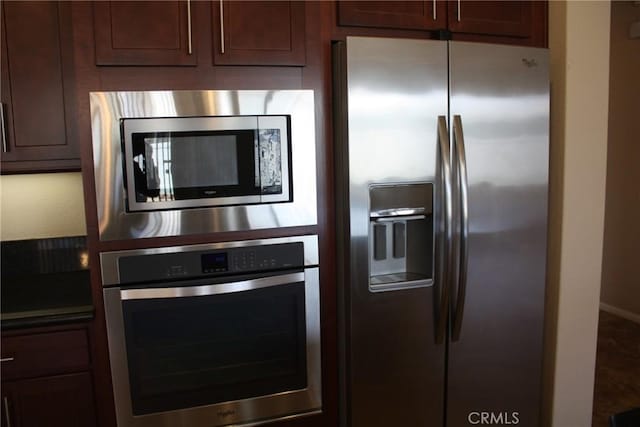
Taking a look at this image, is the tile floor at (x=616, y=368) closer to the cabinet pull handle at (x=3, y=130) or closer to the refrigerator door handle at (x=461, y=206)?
the refrigerator door handle at (x=461, y=206)

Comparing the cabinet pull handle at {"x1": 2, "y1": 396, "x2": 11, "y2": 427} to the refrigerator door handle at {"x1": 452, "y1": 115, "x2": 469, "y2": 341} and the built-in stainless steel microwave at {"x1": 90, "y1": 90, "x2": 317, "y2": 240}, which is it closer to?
the built-in stainless steel microwave at {"x1": 90, "y1": 90, "x2": 317, "y2": 240}

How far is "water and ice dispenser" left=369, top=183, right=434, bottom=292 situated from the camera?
1907mm

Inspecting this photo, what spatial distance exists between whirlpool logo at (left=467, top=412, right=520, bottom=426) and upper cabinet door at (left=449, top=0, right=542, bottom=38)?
1594mm

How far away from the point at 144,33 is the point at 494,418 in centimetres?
204

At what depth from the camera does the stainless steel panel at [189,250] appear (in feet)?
5.74

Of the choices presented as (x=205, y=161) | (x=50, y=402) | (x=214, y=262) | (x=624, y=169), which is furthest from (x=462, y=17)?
(x=624, y=169)

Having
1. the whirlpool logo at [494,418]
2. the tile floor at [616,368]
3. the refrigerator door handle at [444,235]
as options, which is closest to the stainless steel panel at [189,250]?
the refrigerator door handle at [444,235]

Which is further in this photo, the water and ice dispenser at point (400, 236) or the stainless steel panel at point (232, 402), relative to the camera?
the water and ice dispenser at point (400, 236)

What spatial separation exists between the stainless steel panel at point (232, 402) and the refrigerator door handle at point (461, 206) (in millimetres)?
559

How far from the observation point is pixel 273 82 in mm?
1870

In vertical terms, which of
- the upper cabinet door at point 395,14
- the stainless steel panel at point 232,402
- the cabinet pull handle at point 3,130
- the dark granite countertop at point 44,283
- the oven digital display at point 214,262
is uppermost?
the upper cabinet door at point 395,14

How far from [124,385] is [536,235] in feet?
5.59

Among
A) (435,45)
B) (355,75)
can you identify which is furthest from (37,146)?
(435,45)

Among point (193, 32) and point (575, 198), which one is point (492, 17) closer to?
point (575, 198)
